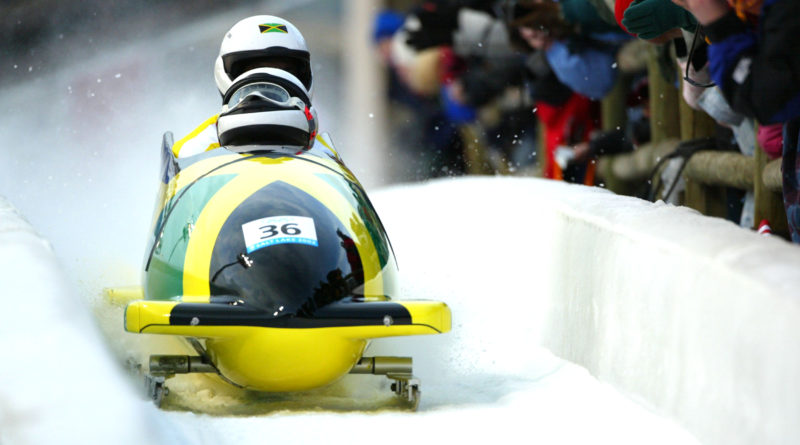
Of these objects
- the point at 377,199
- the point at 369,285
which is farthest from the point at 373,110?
the point at 369,285

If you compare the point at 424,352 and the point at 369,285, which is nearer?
the point at 369,285

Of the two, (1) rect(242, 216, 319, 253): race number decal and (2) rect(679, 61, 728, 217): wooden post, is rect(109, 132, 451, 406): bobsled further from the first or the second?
(2) rect(679, 61, 728, 217): wooden post

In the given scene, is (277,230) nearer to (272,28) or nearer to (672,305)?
(672,305)

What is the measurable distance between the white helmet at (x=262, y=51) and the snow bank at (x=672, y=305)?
0.99m

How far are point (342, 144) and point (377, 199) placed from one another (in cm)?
373

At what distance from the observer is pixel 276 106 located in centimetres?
359

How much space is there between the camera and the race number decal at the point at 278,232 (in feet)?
9.64

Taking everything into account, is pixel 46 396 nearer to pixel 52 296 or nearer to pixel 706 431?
pixel 52 296

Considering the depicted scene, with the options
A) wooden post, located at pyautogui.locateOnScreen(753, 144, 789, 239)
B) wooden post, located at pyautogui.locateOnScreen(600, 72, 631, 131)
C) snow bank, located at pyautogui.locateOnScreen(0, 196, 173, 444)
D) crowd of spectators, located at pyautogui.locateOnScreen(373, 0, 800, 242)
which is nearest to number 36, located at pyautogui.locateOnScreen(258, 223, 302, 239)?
snow bank, located at pyautogui.locateOnScreen(0, 196, 173, 444)

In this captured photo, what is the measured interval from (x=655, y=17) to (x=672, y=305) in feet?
4.53

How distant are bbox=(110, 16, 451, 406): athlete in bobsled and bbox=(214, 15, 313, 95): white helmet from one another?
0.60m

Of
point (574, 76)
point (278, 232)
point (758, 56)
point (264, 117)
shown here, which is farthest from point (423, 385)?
point (574, 76)

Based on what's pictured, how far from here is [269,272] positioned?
286 centimetres

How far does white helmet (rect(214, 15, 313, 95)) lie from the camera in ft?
13.6
